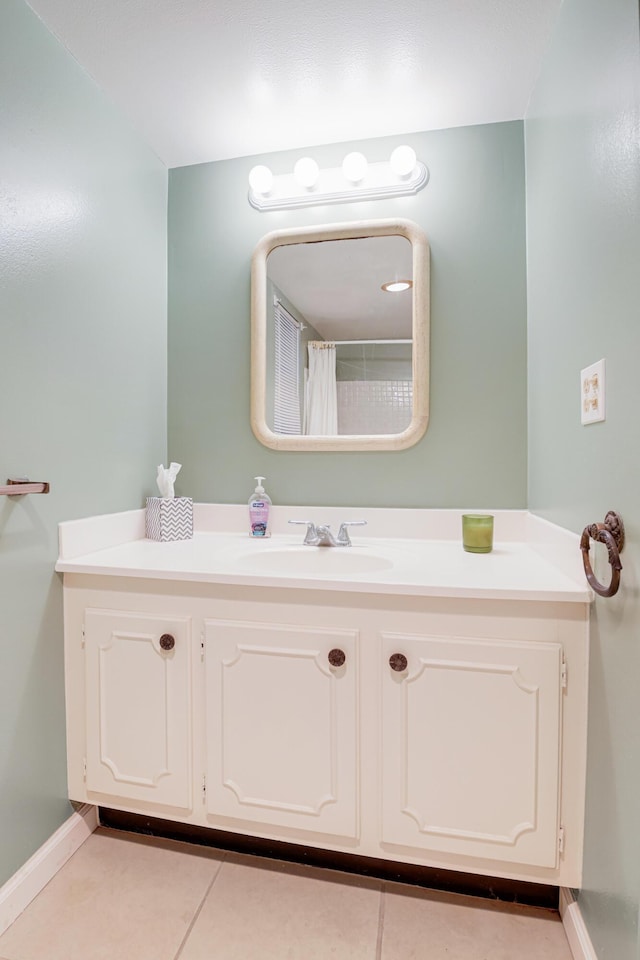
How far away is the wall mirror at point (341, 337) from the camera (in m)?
1.67

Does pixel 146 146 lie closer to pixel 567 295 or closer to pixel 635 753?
pixel 567 295

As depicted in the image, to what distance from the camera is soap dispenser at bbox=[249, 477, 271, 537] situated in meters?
1.71

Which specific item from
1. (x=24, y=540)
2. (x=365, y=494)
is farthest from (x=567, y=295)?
(x=24, y=540)

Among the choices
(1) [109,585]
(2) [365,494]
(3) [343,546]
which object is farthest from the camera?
(2) [365,494]

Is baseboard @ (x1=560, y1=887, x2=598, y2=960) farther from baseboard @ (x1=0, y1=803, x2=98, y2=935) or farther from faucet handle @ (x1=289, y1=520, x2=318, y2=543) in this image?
baseboard @ (x1=0, y1=803, x2=98, y2=935)

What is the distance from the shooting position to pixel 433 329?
1686mm

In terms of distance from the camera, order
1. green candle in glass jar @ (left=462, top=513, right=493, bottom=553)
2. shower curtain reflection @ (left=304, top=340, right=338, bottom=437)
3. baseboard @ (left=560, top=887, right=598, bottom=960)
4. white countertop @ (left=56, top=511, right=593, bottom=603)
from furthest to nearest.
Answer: shower curtain reflection @ (left=304, top=340, right=338, bottom=437), green candle in glass jar @ (left=462, top=513, right=493, bottom=553), white countertop @ (left=56, top=511, right=593, bottom=603), baseboard @ (left=560, top=887, right=598, bottom=960)

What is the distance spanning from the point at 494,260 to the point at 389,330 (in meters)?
0.42

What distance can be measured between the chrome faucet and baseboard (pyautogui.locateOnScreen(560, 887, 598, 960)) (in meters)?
1.03

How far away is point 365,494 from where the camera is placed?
5.70 ft

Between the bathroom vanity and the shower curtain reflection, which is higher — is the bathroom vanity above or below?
below

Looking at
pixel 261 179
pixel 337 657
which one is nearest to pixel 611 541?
pixel 337 657

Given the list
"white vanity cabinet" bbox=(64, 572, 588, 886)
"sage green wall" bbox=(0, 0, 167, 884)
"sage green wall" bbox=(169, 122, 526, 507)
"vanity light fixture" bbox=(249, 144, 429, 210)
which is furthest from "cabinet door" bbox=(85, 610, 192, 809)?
"vanity light fixture" bbox=(249, 144, 429, 210)

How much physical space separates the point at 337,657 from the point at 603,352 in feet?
2.92
